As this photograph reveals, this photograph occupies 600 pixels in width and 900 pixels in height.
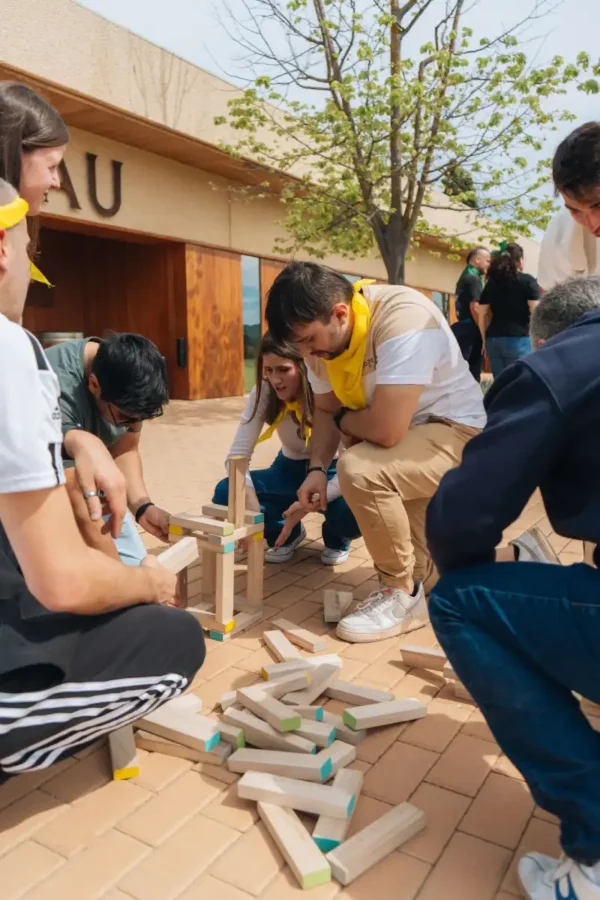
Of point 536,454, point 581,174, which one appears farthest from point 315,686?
point 581,174

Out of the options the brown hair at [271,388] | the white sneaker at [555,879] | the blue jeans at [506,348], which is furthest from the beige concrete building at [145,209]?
the white sneaker at [555,879]

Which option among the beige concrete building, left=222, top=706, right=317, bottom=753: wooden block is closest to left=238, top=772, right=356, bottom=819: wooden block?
left=222, top=706, right=317, bottom=753: wooden block

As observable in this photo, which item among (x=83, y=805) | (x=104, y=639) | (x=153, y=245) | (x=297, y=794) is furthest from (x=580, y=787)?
(x=153, y=245)

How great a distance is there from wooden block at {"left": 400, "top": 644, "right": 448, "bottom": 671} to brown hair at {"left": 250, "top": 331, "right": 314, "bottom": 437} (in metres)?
1.42

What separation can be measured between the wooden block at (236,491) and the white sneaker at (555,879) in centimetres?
187

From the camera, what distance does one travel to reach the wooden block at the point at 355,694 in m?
2.69

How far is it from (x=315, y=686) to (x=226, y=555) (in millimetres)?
751

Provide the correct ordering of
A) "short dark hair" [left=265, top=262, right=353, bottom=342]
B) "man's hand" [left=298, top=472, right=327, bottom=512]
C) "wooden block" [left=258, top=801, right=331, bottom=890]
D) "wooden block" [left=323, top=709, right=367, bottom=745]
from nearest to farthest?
"wooden block" [left=258, top=801, right=331, bottom=890]
"wooden block" [left=323, top=709, right=367, bottom=745]
"short dark hair" [left=265, top=262, right=353, bottom=342]
"man's hand" [left=298, top=472, right=327, bottom=512]

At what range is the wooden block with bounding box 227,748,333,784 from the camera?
2197 millimetres

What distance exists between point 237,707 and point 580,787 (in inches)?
51.1

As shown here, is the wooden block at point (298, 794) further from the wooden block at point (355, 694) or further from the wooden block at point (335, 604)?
the wooden block at point (335, 604)

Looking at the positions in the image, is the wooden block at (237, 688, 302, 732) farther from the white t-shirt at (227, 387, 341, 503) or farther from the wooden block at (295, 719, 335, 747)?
the white t-shirt at (227, 387, 341, 503)

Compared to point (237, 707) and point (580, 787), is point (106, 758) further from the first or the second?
point (580, 787)

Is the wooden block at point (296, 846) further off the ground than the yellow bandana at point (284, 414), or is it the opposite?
the yellow bandana at point (284, 414)
